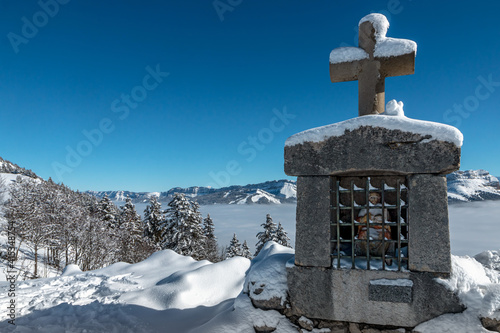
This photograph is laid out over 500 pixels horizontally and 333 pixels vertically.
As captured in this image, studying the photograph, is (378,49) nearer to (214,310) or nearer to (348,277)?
(348,277)

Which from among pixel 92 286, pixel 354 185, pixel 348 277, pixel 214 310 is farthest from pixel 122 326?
pixel 354 185

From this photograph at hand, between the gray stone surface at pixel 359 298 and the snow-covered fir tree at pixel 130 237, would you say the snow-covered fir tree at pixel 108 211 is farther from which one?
the gray stone surface at pixel 359 298

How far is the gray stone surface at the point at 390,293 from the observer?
8.55ft

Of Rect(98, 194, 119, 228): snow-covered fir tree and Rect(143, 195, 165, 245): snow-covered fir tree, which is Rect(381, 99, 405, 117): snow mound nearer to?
Rect(143, 195, 165, 245): snow-covered fir tree

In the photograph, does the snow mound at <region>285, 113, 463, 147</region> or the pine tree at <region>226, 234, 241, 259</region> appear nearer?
the snow mound at <region>285, 113, 463, 147</region>

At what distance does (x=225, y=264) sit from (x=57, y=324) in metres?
2.95

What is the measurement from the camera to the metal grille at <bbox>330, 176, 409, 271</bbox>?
110 inches

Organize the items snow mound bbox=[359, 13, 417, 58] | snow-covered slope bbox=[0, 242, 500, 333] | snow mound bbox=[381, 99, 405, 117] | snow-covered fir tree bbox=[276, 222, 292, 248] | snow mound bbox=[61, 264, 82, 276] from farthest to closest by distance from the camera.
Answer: snow-covered fir tree bbox=[276, 222, 292, 248] < snow mound bbox=[61, 264, 82, 276] < snow mound bbox=[359, 13, 417, 58] < snow mound bbox=[381, 99, 405, 117] < snow-covered slope bbox=[0, 242, 500, 333]

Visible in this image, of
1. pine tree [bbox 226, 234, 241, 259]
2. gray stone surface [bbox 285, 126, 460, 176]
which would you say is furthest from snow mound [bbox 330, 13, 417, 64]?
pine tree [bbox 226, 234, 241, 259]

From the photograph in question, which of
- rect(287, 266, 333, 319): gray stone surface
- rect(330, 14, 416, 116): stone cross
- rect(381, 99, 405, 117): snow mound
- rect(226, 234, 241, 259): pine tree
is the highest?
rect(330, 14, 416, 116): stone cross

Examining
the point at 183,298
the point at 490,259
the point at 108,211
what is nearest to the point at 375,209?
the point at 490,259

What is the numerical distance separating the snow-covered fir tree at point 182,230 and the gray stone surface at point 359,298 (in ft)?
63.3

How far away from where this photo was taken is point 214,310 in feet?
13.6

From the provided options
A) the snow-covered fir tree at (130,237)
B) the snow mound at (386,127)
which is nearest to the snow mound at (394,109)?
the snow mound at (386,127)
